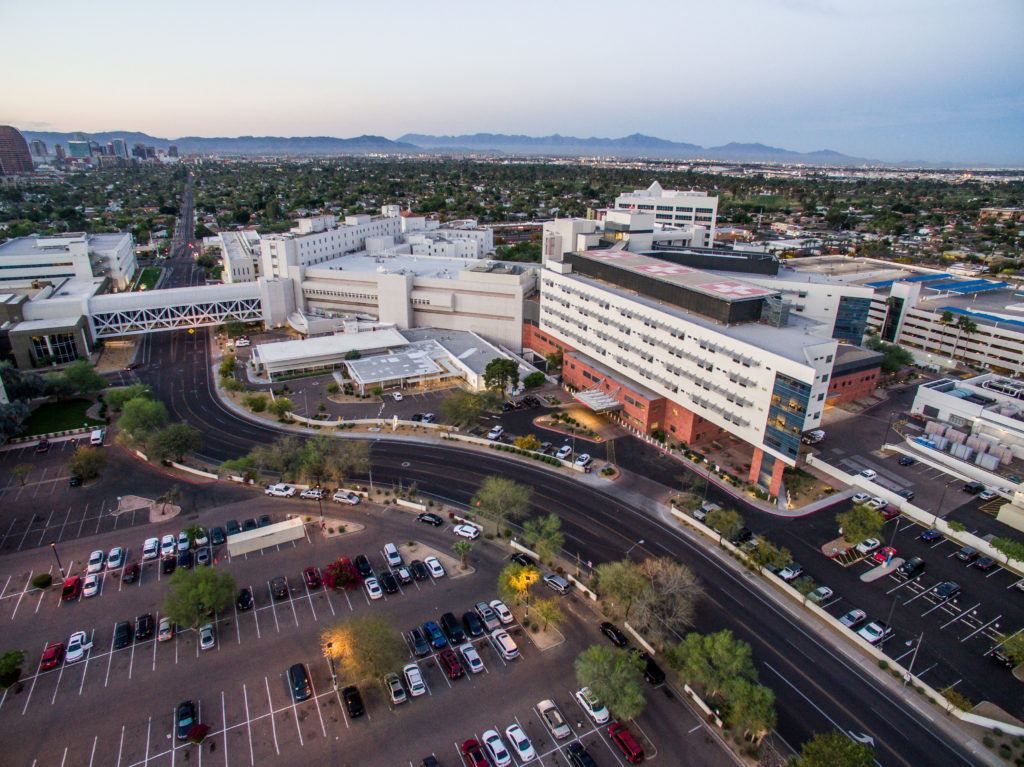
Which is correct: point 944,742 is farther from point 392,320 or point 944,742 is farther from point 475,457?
point 392,320

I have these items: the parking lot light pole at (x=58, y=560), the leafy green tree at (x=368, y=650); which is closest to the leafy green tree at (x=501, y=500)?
the leafy green tree at (x=368, y=650)

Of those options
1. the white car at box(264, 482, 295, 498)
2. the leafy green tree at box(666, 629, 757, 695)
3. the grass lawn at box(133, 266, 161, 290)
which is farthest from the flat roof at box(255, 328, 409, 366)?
the grass lawn at box(133, 266, 161, 290)

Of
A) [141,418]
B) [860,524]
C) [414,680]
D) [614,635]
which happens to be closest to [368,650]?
[414,680]

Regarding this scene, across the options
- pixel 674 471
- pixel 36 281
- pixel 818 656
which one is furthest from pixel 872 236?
pixel 36 281

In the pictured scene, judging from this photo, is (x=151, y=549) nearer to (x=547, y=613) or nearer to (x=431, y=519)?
(x=431, y=519)

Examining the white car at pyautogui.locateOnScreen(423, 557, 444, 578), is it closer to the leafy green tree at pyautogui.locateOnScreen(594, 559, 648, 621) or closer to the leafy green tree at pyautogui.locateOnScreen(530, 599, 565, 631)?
the leafy green tree at pyautogui.locateOnScreen(530, 599, 565, 631)
